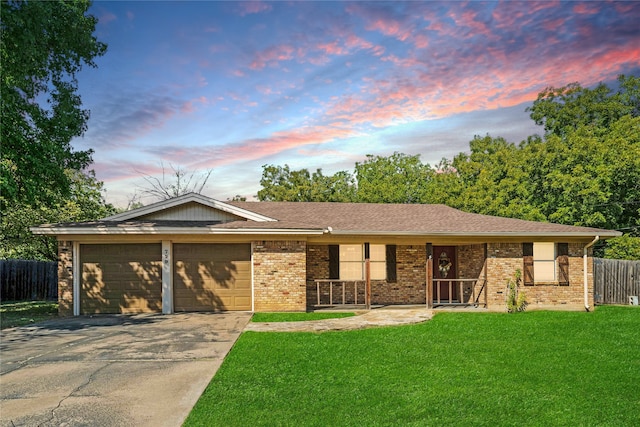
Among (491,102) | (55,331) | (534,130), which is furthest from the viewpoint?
(534,130)

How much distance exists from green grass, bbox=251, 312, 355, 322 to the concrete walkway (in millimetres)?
573

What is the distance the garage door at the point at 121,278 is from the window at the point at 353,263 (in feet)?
19.3

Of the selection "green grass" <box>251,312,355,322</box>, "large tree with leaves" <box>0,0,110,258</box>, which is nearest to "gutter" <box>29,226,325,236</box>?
"large tree with leaves" <box>0,0,110,258</box>

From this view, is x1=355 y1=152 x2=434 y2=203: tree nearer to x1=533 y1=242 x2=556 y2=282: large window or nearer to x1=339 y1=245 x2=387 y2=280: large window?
x1=339 y1=245 x2=387 y2=280: large window

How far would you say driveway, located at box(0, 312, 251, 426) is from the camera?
567 cm

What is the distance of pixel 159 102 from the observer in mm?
21062

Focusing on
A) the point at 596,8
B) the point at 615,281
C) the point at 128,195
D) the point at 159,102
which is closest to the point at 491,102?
the point at 596,8

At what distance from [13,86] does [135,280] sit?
7.04 m

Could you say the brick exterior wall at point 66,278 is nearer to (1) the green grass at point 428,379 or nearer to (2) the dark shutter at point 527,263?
(1) the green grass at point 428,379

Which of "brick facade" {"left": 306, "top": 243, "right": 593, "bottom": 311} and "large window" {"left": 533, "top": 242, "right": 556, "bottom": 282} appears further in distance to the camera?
"large window" {"left": 533, "top": 242, "right": 556, "bottom": 282}

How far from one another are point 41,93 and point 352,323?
13.7 meters

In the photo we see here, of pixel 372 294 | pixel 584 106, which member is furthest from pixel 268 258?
pixel 584 106

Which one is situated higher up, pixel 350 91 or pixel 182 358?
pixel 350 91

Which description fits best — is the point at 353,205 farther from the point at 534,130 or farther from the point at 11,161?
the point at 534,130
